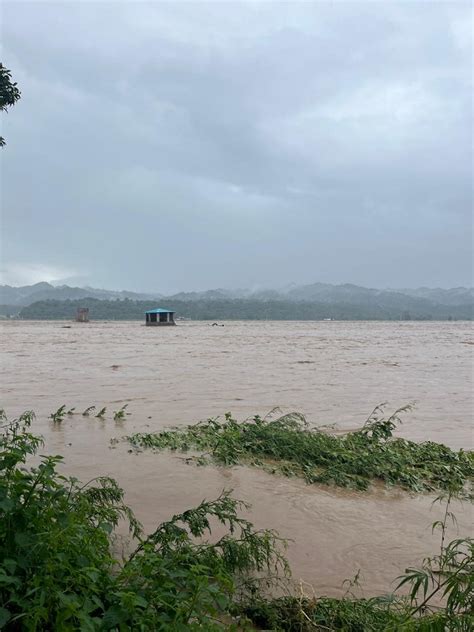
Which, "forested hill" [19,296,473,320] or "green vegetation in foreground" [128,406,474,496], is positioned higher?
"forested hill" [19,296,473,320]

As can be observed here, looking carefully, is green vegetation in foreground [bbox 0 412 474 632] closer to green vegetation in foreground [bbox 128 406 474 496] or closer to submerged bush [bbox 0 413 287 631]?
submerged bush [bbox 0 413 287 631]

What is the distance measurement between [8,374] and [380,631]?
49.7 feet

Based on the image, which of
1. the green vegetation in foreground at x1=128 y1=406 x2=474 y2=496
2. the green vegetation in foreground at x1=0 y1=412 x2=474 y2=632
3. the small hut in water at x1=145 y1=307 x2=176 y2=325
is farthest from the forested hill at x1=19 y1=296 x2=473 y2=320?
the green vegetation in foreground at x1=0 y1=412 x2=474 y2=632

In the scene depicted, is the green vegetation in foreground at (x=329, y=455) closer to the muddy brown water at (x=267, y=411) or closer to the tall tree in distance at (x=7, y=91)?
the muddy brown water at (x=267, y=411)

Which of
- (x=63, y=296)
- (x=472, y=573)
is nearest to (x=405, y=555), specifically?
(x=472, y=573)

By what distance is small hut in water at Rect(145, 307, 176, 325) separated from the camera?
7112 centimetres

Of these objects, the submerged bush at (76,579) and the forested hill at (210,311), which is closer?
the submerged bush at (76,579)

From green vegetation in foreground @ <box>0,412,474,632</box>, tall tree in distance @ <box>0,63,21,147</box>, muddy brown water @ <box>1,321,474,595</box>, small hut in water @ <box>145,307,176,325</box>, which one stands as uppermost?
tall tree in distance @ <box>0,63,21,147</box>

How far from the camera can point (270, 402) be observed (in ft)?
38.6

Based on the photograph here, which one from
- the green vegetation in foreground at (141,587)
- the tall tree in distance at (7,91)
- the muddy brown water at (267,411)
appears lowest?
the muddy brown water at (267,411)

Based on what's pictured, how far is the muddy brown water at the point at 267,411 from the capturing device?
4.54 m

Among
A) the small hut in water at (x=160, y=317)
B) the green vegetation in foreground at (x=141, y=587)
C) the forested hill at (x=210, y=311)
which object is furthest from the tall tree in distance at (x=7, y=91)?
the forested hill at (x=210, y=311)

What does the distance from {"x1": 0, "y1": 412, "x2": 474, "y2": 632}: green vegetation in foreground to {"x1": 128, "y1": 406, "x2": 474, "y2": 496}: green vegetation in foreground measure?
106 inches

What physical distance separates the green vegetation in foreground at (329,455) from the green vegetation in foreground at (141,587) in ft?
8.87
